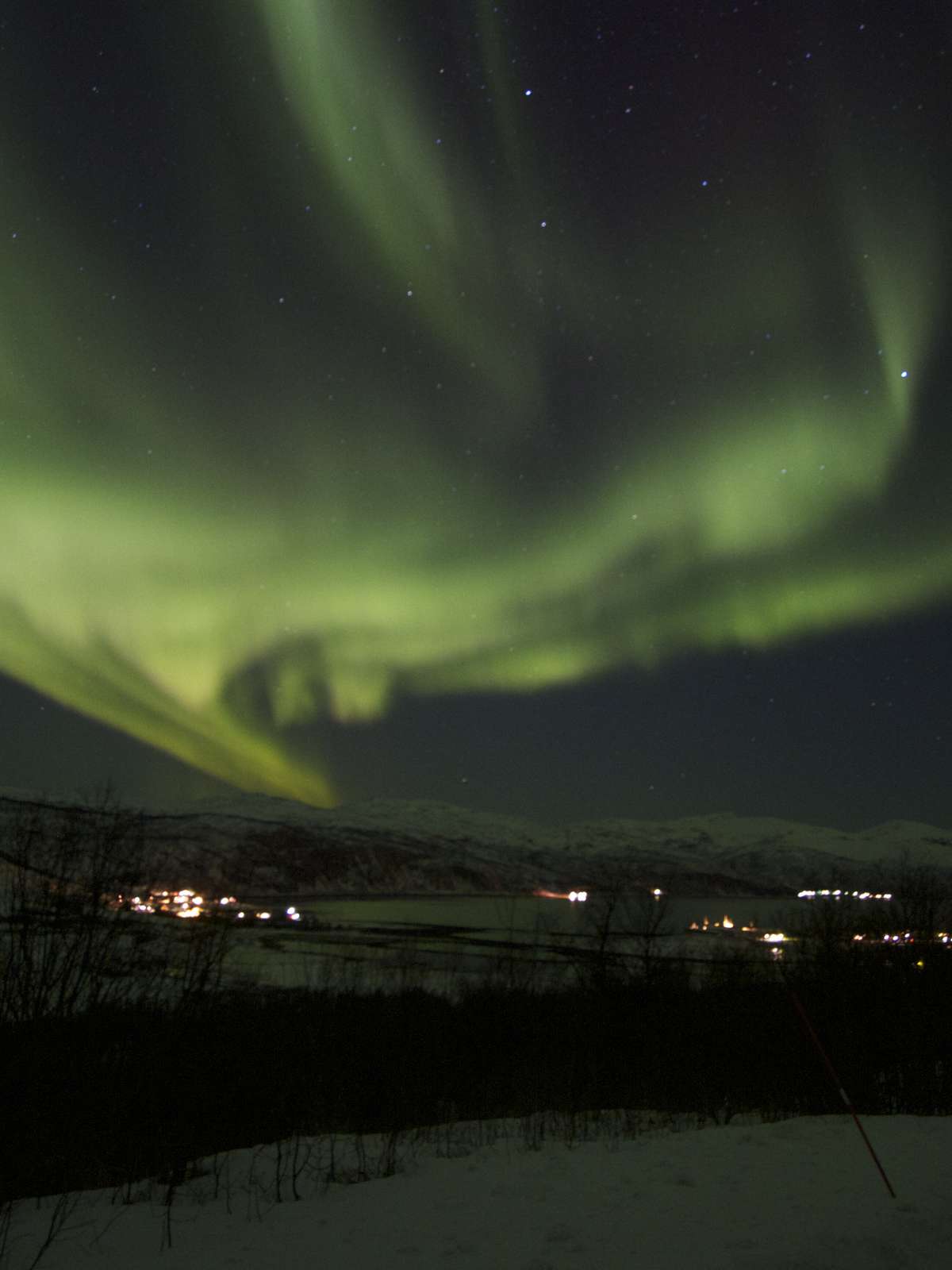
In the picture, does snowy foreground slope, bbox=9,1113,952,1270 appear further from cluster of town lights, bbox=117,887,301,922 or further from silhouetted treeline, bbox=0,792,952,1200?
cluster of town lights, bbox=117,887,301,922

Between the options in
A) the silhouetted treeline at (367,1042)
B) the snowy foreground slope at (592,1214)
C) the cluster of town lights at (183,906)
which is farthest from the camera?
the cluster of town lights at (183,906)

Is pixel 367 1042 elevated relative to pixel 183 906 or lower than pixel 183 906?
lower

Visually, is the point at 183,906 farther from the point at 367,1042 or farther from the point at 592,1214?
the point at 592,1214

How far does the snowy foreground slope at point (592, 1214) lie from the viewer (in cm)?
919

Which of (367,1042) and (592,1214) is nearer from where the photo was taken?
(592,1214)

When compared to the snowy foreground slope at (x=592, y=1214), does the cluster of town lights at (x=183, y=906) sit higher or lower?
higher

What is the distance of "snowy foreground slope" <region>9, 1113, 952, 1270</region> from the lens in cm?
919

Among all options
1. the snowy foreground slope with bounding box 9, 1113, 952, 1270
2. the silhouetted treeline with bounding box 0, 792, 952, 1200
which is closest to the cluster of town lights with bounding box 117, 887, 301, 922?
the silhouetted treeline with bounding box 0, 792, 952, 1200

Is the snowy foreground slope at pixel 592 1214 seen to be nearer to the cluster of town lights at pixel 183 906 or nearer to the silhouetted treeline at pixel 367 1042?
the silhouetted treeline at pixel 367 1042

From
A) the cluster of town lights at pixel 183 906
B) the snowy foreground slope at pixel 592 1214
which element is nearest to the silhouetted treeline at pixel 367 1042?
the cluster of town lights at pixel 183 906

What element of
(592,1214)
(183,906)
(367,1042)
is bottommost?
(367,1042)

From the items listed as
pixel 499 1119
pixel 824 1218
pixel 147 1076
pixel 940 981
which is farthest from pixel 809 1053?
pixel 824 1218

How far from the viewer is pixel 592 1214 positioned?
35.3 ft

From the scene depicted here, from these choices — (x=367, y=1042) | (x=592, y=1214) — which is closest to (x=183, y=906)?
(x=367, y=1042)
